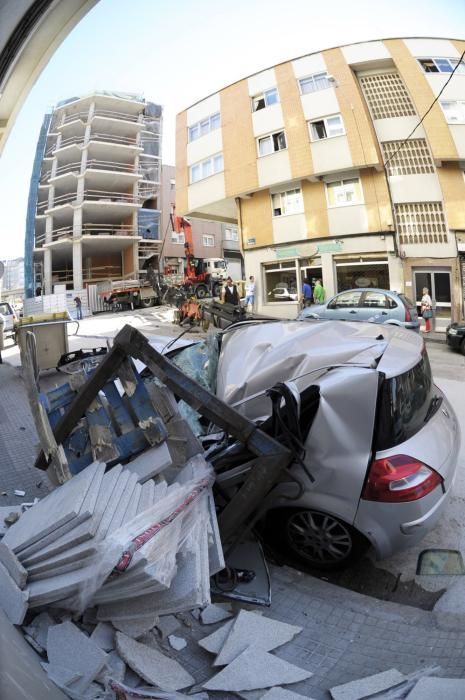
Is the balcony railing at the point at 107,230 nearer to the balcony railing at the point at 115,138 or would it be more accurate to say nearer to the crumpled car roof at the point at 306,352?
the balcony railing at the point at 115,138

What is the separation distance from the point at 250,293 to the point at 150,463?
3.81 ft

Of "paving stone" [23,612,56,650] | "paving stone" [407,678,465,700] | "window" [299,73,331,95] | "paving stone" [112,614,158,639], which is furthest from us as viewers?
"window" [299,73,331,95]

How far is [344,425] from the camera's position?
5.57ft

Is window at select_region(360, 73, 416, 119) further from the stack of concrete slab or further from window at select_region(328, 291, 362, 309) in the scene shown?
the stack of concrete slab

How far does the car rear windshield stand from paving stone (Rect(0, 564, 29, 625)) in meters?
1.45

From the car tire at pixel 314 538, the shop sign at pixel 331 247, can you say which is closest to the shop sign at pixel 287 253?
the shop sign at pixel 331 247

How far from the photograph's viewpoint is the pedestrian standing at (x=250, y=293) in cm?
223

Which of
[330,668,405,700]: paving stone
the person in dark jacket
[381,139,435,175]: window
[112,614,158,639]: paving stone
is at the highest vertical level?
[381,139,435,175]: window

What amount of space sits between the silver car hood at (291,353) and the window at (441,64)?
116 cm

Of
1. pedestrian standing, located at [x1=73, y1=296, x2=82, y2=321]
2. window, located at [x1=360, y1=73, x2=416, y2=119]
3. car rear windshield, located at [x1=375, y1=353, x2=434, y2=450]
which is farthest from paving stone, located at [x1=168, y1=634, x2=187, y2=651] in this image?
window, located at [x1=360, y1=73, x2=416, y2=119]

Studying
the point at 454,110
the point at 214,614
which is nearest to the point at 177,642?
the point at 214,614

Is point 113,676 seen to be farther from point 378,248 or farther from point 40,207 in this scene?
point 378,248

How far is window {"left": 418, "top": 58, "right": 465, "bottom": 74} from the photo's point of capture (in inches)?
48.1

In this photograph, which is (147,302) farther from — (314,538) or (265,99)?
(314,538)
